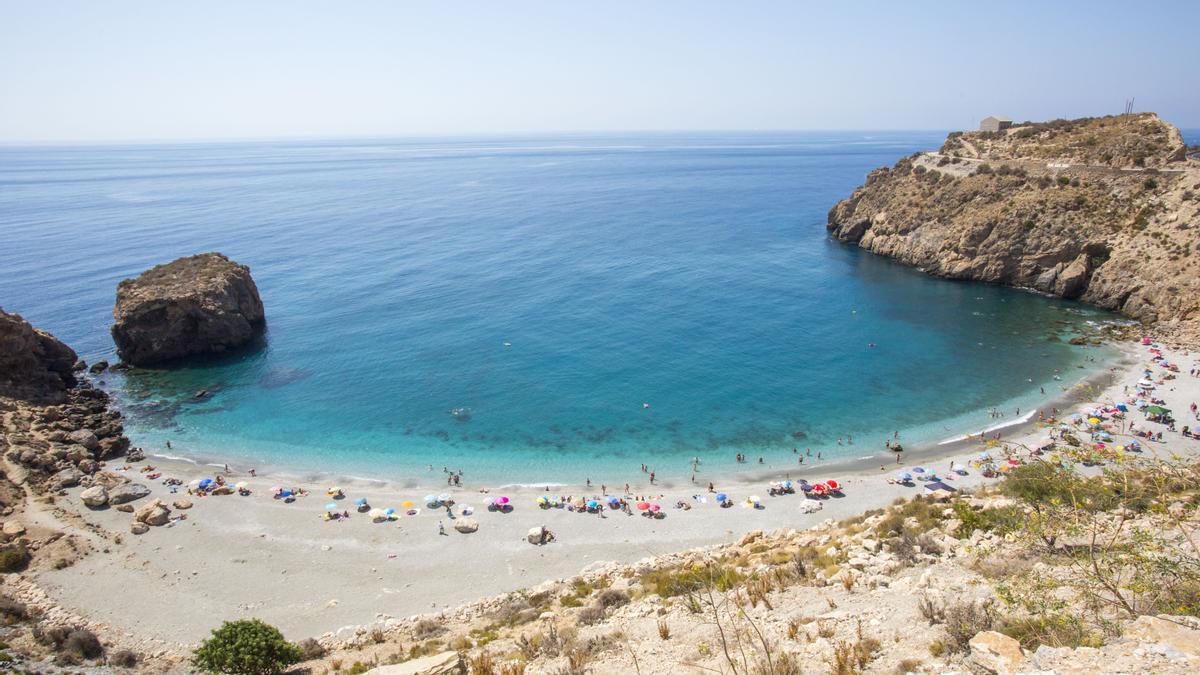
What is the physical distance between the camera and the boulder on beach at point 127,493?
3406 centimetres

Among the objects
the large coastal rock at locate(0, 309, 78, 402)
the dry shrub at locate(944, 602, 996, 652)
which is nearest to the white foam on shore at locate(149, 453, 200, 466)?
the large coastal rock at locate(0, 309, 78, 402)

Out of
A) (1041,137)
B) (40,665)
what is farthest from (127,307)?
(1041,137)

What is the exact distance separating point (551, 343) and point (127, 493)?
33.6m

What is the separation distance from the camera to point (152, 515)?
32.3 metres

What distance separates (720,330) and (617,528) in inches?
1238

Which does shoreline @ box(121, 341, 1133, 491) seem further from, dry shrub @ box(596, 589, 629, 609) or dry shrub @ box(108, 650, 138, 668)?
dry shrub @ box(108, 650, 138, 668)

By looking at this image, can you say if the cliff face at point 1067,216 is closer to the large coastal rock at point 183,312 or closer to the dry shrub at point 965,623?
the dry shrub at point 965,623

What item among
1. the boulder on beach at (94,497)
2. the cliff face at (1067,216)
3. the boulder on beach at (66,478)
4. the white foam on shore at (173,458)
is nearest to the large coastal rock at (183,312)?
the white foam on shore at (173,458)

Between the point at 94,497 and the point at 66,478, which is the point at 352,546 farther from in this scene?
the point at 66,478

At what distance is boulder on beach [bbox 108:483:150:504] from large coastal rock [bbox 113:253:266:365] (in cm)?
2268

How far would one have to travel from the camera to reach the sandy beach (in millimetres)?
26109

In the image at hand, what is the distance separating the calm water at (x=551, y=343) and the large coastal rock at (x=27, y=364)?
160 inches

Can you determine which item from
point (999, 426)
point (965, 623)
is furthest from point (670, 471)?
point (965, 623)

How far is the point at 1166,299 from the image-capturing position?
54250mm
